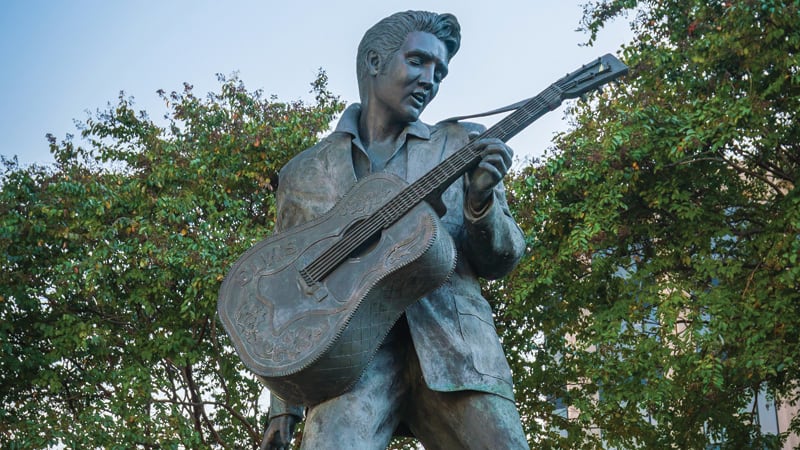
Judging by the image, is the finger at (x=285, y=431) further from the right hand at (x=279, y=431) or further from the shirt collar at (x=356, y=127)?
the shirt collar at (x=356, y=127)

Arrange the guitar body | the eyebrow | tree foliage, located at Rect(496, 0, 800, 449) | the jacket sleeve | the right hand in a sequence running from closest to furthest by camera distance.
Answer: the guitar body
the jacket sleeve
the right hand
the eyebrow
tree foliage, located at Rect(496, 0, 800, 449)

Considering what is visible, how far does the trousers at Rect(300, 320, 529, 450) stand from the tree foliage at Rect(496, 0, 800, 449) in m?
9.49

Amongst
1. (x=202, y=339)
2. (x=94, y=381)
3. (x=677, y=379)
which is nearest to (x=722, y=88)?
(x=677, y=379)

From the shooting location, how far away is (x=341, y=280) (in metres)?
4.21

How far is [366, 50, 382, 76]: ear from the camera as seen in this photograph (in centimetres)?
484

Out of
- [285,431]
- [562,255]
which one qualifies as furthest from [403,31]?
[562,255]

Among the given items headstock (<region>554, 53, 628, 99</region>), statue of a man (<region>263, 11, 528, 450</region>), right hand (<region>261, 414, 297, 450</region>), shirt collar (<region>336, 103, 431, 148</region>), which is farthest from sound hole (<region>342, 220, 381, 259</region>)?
headstock (<region>554, 53, 628, 99</region>)

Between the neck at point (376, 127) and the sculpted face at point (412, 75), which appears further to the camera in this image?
the neck at point (376, 127)

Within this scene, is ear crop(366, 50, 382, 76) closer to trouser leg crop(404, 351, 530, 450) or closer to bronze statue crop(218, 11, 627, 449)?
bronze statue crop(218, 11, 627, 449)

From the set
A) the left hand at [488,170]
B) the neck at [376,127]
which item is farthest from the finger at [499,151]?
the neck at [376,127]

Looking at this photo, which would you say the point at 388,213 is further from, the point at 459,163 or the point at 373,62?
the point at 373,62

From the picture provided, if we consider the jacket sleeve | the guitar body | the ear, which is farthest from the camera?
the ear

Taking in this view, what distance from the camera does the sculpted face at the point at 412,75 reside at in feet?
15.5

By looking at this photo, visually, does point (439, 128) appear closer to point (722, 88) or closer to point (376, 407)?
point (376, 407)
